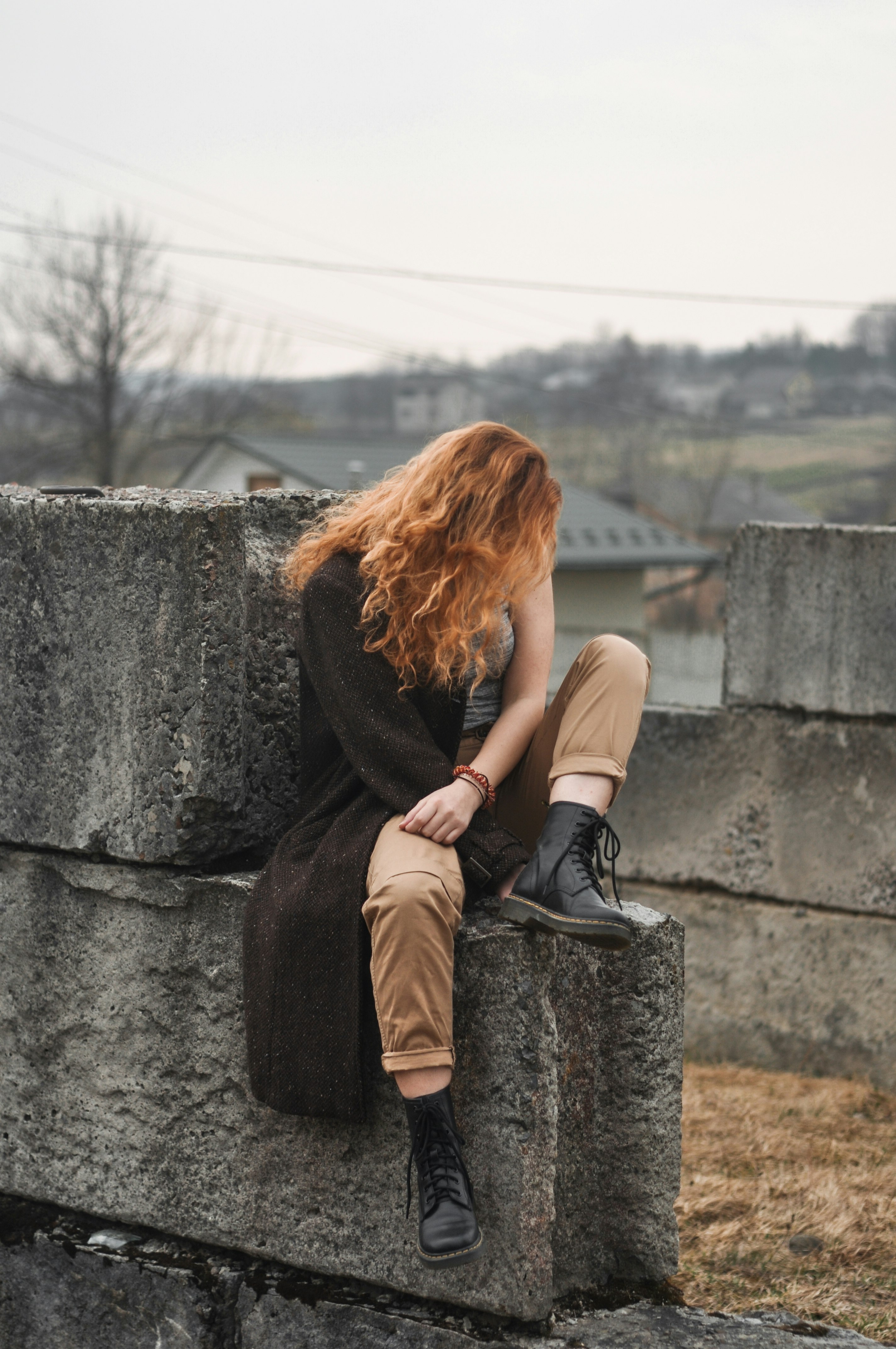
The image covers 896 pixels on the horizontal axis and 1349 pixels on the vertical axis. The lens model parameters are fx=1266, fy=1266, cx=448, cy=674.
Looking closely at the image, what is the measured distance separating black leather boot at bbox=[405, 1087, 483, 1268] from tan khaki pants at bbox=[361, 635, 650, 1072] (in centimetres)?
9

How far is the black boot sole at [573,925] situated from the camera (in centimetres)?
232

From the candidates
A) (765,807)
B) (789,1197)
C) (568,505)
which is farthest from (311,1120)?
(568,505)

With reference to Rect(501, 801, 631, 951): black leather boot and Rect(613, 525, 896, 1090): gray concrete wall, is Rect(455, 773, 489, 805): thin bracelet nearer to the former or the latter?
Rect(501, 801, 631, 951): black leather boot

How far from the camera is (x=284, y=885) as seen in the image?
8.16 feet

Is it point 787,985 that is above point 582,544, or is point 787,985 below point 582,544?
below

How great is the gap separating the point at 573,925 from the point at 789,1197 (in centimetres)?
164

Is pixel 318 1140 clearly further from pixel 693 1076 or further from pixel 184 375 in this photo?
pixel 184 375

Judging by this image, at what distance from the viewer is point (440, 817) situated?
2473 millimetres

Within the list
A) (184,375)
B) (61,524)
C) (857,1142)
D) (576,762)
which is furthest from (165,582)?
(184,375)

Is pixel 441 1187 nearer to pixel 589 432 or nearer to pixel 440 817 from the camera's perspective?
pixel 440 817

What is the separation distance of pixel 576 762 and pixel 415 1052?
672 mm

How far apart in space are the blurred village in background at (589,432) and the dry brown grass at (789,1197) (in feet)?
5.64

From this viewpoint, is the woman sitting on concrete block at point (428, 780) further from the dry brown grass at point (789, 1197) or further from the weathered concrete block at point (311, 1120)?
the dry brown grass at point (789, 1197)

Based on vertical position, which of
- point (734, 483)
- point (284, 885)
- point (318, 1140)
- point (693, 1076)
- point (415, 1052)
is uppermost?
point (734, 483)
